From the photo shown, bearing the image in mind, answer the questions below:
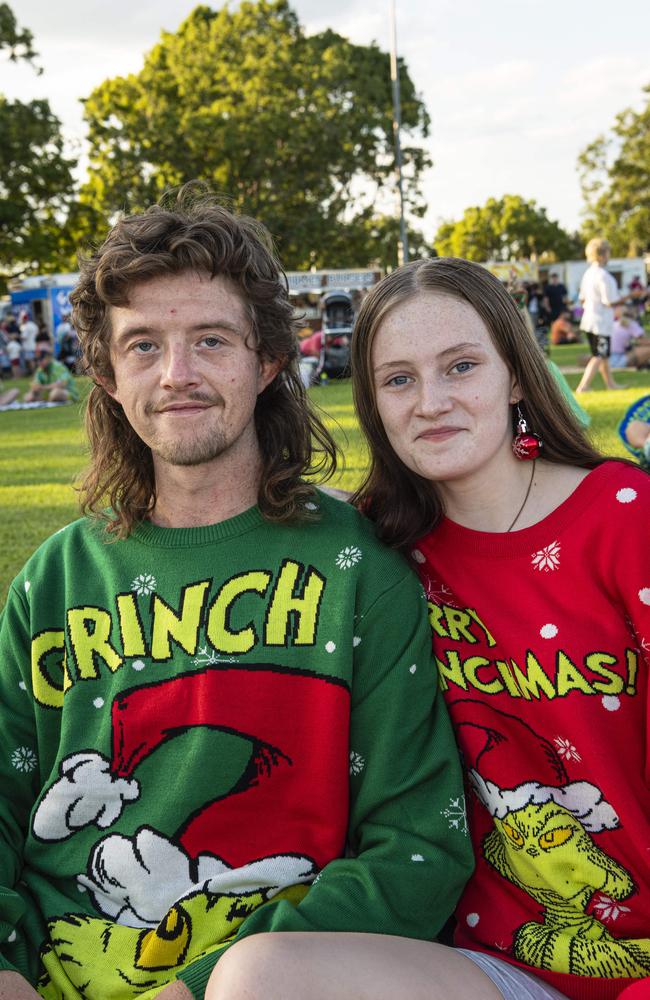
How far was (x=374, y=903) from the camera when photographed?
1.94 m

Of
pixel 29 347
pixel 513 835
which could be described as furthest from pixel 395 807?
pixel 29 347

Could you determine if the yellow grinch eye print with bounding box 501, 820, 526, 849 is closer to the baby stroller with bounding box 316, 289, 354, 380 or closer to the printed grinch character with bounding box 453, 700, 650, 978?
the printed grinch character with bounding box 453, 700, 650, 978

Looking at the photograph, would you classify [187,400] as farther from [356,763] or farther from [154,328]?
[356,763]

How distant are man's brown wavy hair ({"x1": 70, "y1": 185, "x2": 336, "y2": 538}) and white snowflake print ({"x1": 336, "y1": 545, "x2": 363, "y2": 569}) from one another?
13cm

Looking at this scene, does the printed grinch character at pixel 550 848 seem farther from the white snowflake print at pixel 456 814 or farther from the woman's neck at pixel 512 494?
the woman's neck at pixel 512 494

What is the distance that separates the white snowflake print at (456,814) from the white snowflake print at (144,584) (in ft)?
2.60

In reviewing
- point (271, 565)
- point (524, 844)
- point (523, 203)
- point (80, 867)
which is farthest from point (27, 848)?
point (523, 203)

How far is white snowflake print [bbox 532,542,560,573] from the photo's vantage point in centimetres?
214

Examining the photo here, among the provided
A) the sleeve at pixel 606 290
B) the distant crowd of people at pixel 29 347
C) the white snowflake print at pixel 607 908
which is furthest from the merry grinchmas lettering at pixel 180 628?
the distant crowd of people at pixel 29 347

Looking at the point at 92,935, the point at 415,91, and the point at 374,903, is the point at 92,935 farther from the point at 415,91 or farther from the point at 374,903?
the point at 415,91

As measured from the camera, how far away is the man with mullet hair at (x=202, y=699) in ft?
6.78

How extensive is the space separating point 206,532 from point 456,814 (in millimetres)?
818

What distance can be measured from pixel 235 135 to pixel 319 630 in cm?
3630

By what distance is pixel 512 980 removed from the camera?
1932 mm
